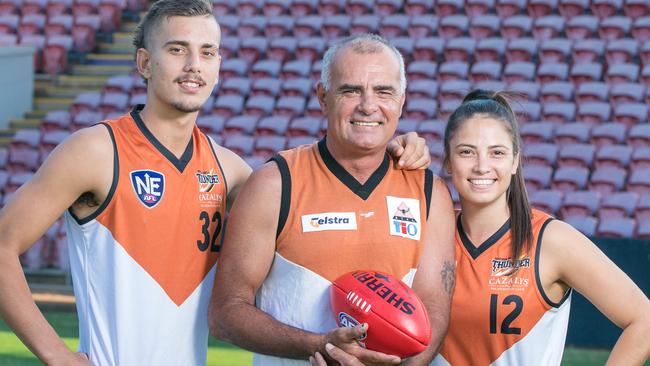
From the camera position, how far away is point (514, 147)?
3.47m

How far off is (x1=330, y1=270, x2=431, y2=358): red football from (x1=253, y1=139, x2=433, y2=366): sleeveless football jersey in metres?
0.16

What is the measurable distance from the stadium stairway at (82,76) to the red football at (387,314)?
1221cm

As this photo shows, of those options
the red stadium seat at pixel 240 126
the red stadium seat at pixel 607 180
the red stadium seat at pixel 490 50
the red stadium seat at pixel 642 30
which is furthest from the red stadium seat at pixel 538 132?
the red stadium seat at pixel 240 126

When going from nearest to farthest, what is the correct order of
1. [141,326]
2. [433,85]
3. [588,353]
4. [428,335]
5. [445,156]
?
[428,335]
[141,326]
[445,156]
[588,353]
[433,85]

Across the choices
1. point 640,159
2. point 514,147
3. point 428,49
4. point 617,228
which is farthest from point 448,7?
point 514,147

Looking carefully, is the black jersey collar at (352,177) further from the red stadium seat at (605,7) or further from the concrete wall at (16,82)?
the concrete wall at (16,82)

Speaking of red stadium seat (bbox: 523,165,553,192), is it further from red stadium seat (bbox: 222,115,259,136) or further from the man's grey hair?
the man's grey hair

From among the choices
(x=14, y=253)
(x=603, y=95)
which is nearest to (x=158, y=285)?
(x=14, y=253)

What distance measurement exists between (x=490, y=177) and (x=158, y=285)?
1.12 meters

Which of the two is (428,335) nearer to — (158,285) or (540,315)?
(540,315)

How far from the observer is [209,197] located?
10.9 ft

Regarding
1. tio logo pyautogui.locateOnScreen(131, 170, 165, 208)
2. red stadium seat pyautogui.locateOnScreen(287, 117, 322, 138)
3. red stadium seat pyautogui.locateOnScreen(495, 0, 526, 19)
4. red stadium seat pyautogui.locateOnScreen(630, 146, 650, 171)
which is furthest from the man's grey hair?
red stadium seat pyautogui.locateOnScreen(495, 0, 526, 19)

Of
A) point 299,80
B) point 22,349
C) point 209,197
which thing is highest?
point 209,197

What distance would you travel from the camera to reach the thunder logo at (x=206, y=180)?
3.32 metres
